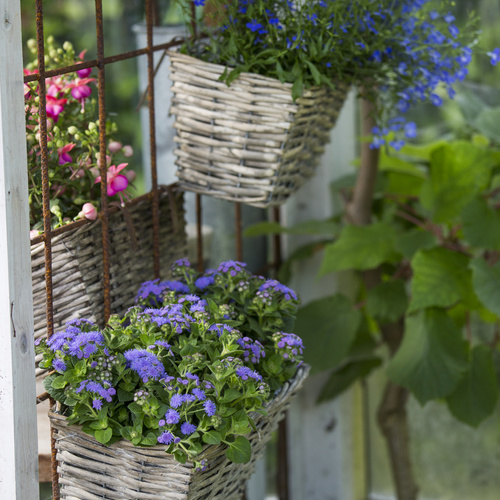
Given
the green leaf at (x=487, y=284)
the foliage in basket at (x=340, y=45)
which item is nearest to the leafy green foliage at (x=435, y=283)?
the green leaf at (x=487, y=284)

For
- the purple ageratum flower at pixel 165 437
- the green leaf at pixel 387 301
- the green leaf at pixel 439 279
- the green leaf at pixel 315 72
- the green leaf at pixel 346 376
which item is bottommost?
the green leaf at pixel 346 376

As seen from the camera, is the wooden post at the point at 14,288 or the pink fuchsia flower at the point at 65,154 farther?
the pink fuchsia flower at the point at 65,154

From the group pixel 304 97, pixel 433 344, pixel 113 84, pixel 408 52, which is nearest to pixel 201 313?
pixel 304 97

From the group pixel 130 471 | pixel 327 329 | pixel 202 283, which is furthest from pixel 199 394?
pixel 327 329

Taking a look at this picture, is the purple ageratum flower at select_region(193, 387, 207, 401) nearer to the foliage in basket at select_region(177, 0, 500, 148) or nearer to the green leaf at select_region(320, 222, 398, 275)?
the foliage in basket at select_region(177, 0, 500, 148)

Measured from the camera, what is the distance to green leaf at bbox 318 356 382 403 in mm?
1650

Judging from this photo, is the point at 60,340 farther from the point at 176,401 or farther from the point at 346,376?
the point at 346,376

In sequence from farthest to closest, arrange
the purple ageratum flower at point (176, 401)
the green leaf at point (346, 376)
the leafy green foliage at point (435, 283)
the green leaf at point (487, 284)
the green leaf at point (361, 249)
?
the green leaf at point (346, 376) < the green leaf at point (361, 249) < the leafy green foliage at point (435, 283) < the green leaf at point (487, 284) < the purple ageratum flower at point (176, 401)

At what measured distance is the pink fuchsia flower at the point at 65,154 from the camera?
0.91m

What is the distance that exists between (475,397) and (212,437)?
2.67ft

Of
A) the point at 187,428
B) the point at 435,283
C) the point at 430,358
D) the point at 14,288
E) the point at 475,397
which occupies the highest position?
the point at 14,288

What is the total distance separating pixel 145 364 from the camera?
0.74 m

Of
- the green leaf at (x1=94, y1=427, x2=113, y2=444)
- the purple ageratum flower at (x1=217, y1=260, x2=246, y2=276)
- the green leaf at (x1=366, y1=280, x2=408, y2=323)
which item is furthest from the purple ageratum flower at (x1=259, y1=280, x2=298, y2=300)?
the green leaf at (x1=366, y1=280, x2=408, y2=323)

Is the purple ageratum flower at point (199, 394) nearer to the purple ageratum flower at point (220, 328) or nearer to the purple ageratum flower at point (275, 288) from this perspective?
the purple ageratum flower at point (220, 328)
